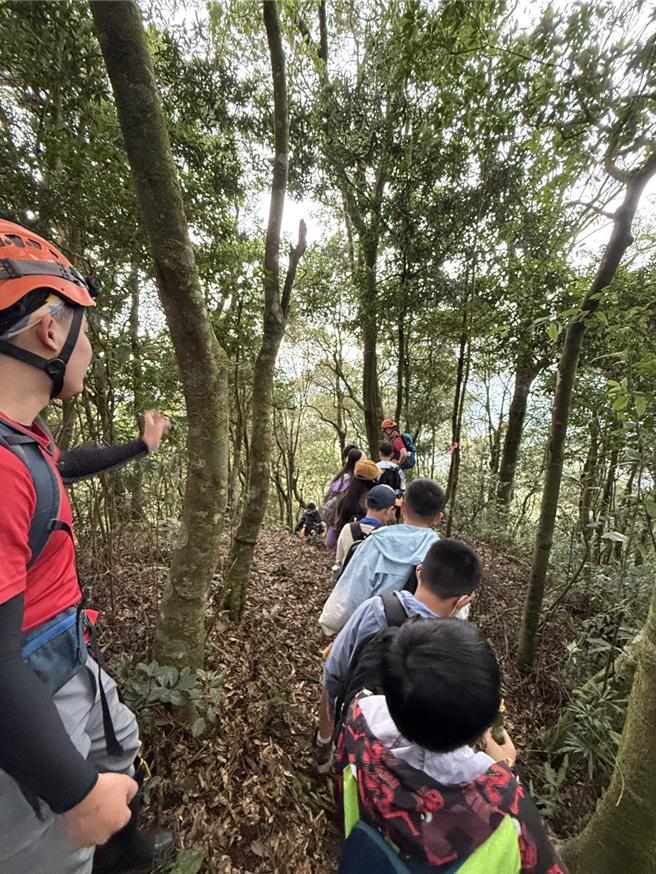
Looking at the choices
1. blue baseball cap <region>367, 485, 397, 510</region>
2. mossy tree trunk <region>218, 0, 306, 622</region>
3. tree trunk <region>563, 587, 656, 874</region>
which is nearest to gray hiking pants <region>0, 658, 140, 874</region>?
tree trunk <region>563, 587, 656, 874</region>

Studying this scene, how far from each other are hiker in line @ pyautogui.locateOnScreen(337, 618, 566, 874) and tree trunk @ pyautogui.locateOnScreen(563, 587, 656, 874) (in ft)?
2.72

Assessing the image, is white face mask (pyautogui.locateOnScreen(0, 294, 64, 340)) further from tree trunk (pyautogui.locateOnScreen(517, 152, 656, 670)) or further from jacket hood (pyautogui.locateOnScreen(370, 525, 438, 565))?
tree trunk (pyautogui.locateOnScreen(517, 152, 656, 670))

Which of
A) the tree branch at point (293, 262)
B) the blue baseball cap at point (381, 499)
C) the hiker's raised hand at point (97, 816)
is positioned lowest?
the hiker's raised hand at point (97, 816)

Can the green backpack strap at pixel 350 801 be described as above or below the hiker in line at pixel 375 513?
below

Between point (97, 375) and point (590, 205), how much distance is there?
13.6ft

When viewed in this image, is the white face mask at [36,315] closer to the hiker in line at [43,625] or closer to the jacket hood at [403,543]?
the hiker in line at [43,625]

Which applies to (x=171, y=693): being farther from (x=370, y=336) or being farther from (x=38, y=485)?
(x=370, y=336)

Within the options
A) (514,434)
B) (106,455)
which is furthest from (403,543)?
(514,434)

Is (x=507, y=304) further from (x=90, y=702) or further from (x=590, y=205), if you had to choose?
(x=90, y=702)

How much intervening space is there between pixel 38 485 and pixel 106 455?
3.15ft

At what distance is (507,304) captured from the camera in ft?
24.0

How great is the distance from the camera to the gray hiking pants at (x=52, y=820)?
1019mm

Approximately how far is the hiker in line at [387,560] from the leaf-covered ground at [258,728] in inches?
37.7

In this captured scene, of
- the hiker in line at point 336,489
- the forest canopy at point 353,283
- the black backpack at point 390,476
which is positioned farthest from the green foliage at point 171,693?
the hiker in line at point 336,489
